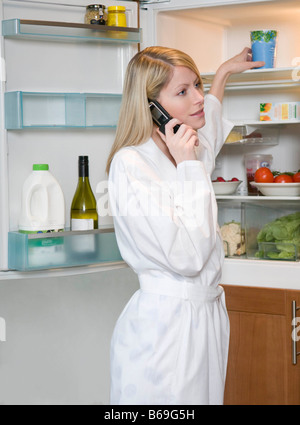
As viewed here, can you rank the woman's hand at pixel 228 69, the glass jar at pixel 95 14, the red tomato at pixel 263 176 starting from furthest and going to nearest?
the red tomato at pixel 263 176
the woman's hand at pixel 228 69
the glass jar at pixel 95 14

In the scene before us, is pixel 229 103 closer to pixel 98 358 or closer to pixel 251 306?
pixel 251 306

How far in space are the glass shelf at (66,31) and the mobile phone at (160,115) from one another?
39cm

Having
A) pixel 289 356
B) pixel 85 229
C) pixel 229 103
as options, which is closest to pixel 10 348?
pixel 85 229

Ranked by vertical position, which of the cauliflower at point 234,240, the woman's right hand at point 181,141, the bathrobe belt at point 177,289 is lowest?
the bathrobe belt at point 177,289

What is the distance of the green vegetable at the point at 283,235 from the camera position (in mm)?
2283

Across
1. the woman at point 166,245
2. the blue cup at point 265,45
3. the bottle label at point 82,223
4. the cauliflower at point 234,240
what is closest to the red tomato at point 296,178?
the cauliflower at point 234,240

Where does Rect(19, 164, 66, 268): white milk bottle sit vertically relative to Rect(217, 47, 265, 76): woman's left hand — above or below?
below

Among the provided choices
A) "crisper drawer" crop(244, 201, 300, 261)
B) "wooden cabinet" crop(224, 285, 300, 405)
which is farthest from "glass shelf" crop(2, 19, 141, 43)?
"wooden cabinet" crop(224, 285, 300, 405)

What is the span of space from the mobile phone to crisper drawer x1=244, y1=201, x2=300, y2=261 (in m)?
0.82

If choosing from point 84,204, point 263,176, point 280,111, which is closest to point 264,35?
point 280,111

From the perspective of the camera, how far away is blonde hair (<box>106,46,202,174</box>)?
1667 millimetres

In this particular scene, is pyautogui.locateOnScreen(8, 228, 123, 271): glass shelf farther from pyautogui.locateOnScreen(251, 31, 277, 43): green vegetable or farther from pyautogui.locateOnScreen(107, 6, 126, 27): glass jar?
pyautogui.locateOnScreen(251, 31, 277, 43): green vegetable

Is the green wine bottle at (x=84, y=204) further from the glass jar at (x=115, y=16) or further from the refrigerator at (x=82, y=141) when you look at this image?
the glass jar at (x=115, y=16)

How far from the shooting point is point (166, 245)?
59.7 inches
